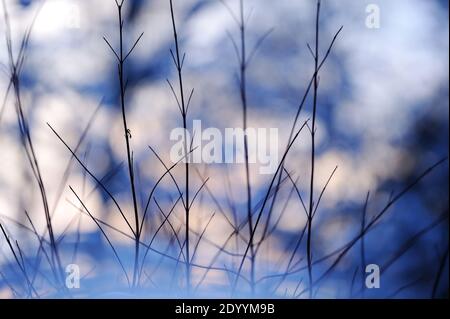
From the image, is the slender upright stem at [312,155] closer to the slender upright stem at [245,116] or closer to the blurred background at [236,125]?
the blurred background at [236,125]

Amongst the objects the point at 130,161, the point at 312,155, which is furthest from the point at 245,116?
the point at 130,161

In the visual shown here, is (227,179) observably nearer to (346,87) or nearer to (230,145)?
(230,145)

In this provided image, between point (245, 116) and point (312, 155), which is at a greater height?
point (245, 116)

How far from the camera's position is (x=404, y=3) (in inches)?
53.3

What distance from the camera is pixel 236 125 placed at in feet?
4.49

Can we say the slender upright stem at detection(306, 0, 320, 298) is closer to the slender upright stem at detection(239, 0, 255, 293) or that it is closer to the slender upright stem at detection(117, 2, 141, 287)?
the slender upright stem at detection(239, 0, 255, 293)

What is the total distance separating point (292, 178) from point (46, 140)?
624 mm

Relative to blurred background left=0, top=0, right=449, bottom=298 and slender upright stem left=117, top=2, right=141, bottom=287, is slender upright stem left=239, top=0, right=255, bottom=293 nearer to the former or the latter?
blurred background left=0, top=0, right=449, bottom=298

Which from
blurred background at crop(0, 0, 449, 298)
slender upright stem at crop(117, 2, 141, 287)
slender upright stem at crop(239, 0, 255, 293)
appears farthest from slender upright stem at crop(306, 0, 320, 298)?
slender upright stem at crop(117, 2, 141, 287)

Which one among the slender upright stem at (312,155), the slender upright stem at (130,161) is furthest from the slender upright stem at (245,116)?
the slender upright stem at (130,161)

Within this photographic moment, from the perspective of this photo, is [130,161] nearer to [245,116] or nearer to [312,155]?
[245,116]

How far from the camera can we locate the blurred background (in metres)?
1.36

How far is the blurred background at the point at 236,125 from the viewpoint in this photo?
136cm

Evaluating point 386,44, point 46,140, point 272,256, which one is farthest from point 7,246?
point 386,44
